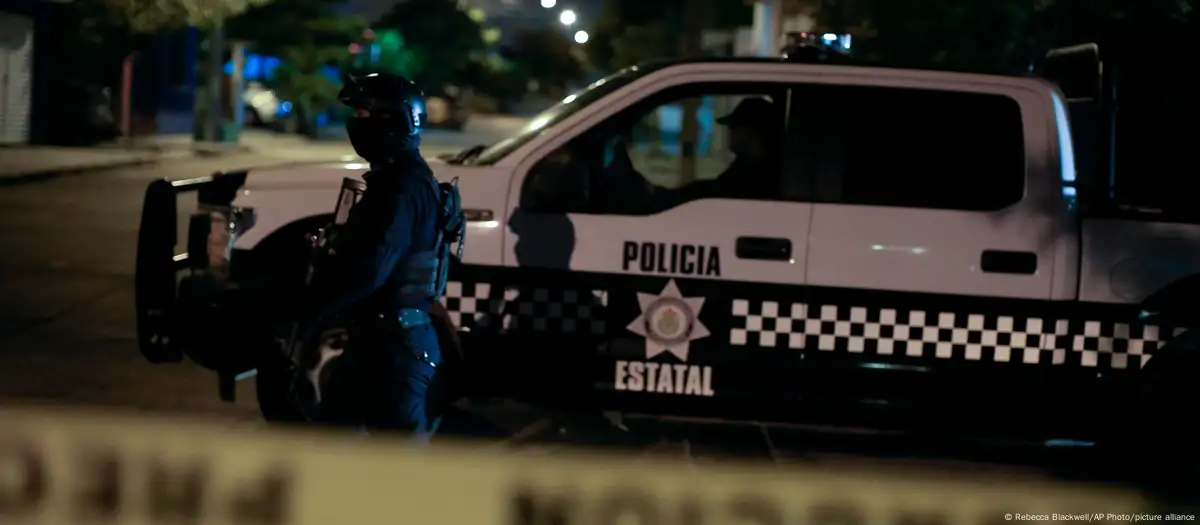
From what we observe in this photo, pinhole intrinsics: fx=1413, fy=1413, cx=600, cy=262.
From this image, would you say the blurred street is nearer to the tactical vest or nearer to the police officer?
the tactical vest

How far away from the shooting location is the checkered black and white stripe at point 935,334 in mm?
5535

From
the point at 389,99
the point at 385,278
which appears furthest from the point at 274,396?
the point at 389,99

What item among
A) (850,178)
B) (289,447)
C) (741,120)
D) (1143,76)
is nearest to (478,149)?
(741,120)

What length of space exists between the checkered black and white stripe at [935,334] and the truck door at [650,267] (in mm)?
82

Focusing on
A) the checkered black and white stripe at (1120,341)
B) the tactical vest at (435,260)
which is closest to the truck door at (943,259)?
the checkered black and white stripe at (1120,341)

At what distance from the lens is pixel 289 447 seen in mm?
3037

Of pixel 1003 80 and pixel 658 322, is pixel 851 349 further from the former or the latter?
pixel 1003 80

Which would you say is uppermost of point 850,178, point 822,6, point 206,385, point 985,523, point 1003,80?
point 822,6

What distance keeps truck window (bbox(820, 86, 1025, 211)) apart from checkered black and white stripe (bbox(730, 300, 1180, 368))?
45 centimetres

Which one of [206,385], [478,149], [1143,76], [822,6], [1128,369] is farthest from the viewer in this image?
[822,6]

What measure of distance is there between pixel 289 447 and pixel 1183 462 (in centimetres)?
391

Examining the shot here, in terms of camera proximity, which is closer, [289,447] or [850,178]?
[289,447]

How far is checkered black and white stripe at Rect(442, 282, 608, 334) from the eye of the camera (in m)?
5.62

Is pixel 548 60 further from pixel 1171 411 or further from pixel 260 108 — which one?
pixel 1171 411
